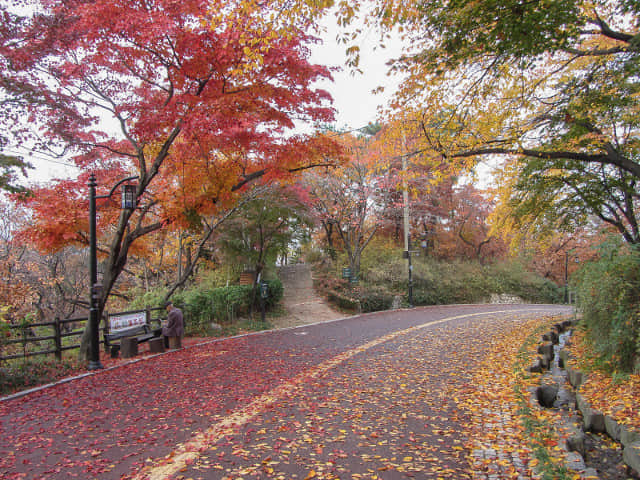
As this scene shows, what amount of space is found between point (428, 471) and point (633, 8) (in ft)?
23.7

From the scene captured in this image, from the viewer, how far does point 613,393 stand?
17.6 ft

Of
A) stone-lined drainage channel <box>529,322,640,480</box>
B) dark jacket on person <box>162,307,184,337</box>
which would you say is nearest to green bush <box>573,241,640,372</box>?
stone-lined drainage channel <box>529,322,640,480</box>

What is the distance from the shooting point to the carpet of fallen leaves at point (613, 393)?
4.62m

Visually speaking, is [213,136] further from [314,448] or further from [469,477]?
[469,477]

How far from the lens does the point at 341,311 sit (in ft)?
64.4

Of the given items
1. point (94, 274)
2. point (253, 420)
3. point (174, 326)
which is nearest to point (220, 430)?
point (253, 420)

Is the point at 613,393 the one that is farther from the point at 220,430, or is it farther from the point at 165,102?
the point at 165,102

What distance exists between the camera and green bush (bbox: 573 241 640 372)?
5777 millimetres

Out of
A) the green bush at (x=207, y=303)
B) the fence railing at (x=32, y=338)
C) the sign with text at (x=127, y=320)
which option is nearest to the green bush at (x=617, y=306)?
the fence railing at (x=32, y=338)

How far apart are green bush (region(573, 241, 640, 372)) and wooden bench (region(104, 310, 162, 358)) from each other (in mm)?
9751

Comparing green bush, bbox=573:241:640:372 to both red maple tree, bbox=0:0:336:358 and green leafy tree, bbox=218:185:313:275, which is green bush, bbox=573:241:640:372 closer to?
red maple tree, bbox=0:0:336:358

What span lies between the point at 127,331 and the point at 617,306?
10652 mm

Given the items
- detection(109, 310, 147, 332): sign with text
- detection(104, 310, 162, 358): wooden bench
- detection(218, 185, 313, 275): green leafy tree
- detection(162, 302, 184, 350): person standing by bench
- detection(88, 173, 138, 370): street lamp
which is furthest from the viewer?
detection(218, 185, 313, 275): green leafy tree

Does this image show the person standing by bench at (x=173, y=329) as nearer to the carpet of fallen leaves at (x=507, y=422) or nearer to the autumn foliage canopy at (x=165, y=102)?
the autumn foliage canopy at (x=165, y=102)
